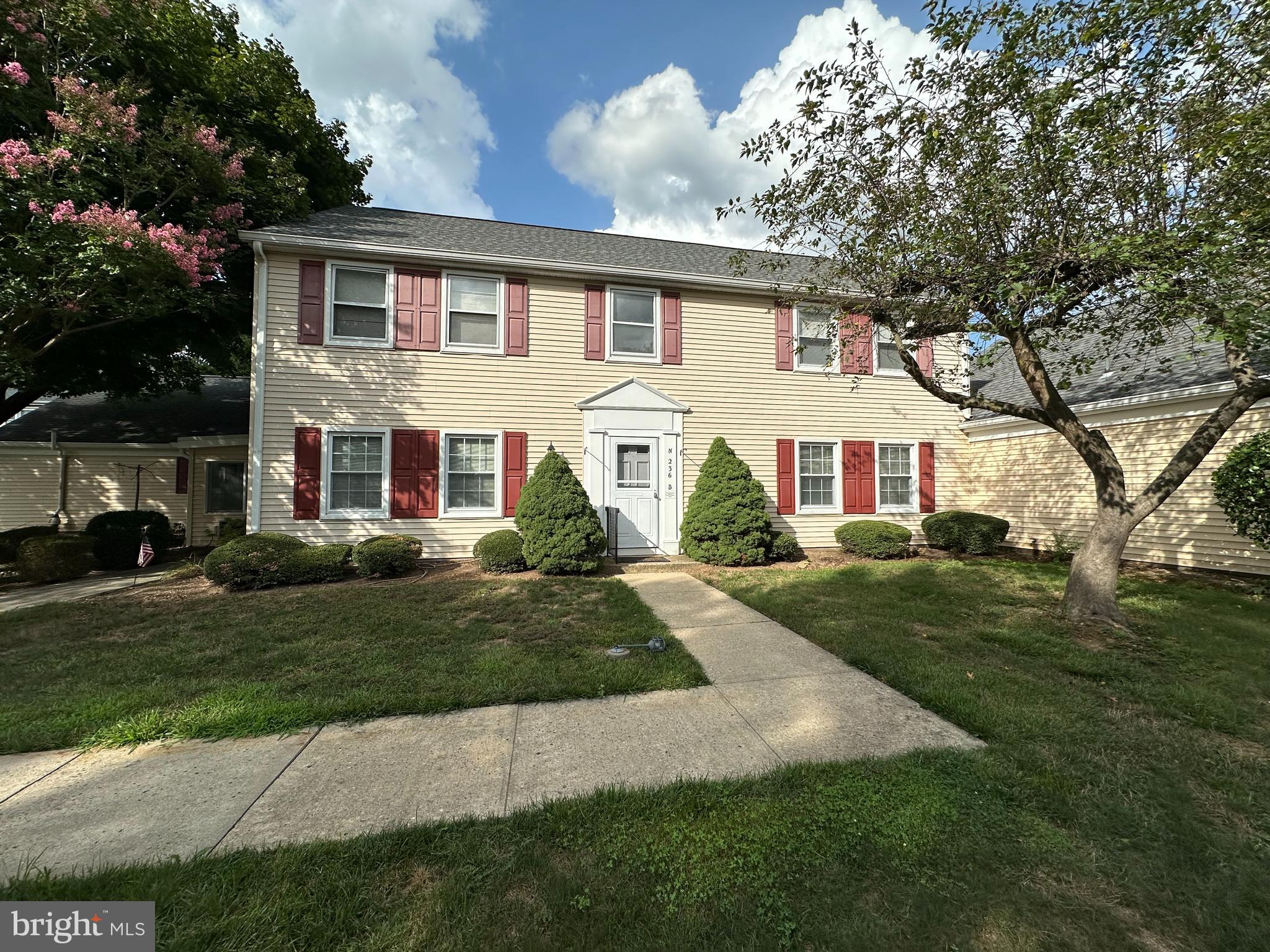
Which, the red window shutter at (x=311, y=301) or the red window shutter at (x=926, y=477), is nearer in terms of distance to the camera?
the red window shutter at (x=311, y=301)

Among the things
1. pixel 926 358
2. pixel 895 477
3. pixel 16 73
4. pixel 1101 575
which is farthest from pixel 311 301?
pixel 926 358

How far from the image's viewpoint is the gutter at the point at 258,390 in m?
7.97

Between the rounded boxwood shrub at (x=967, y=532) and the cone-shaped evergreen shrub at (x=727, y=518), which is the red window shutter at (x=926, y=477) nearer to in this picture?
the rounded boxwood shrub at (x=967, y=532)

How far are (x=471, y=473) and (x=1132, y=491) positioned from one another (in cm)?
1206

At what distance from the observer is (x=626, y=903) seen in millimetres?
1764

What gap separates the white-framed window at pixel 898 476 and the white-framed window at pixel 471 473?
8.29 metres

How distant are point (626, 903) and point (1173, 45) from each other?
7454 millimetres

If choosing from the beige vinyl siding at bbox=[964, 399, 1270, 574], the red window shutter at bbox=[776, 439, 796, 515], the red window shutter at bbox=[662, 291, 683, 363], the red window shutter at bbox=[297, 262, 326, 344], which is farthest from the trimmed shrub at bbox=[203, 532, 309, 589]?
the beige vinyl siding at bbox=[964, 399, 1270, 574]

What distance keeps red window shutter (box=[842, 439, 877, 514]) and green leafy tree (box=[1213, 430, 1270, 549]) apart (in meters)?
4.91

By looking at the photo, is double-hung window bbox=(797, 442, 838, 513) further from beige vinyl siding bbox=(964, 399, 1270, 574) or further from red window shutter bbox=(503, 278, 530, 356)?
red window shutter bbox=(503, 278, 530, 356)

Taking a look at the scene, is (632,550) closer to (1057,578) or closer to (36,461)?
(1057,578)

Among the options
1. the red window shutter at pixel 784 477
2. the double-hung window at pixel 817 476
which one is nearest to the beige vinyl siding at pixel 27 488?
the red window shutter at pixel 784 477

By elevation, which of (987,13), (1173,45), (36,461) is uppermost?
(987,13)

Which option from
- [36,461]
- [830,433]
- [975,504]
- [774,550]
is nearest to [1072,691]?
[774,550]
